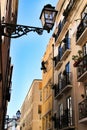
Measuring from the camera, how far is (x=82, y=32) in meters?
21.2

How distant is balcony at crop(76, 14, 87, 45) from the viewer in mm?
20736

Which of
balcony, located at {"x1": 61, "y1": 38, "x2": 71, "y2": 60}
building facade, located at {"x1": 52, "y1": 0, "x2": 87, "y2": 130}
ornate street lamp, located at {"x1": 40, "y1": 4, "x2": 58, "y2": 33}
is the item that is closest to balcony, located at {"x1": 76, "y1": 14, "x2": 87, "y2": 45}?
building facade, located at {"x1": 52, "y1": 0, "x2": 87, "y2": 130}

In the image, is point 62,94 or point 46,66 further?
point 46,66

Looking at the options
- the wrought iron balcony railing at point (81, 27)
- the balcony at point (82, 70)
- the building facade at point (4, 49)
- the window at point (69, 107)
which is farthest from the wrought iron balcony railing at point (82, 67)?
the building facade at point (4, 49)

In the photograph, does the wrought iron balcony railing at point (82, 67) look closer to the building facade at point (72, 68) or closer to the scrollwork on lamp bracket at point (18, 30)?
the building facade at point (72, 68)

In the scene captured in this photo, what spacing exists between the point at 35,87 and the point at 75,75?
29.5m

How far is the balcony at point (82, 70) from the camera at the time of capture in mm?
20047

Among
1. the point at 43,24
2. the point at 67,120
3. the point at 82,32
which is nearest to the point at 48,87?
the point at 67,120

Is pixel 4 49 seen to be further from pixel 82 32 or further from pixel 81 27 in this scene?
pixel 81 27

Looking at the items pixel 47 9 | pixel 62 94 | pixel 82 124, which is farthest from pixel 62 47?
pixel 47 9

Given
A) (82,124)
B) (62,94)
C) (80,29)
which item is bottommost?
(82,124)

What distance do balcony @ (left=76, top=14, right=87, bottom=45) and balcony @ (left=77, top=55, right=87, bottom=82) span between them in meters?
1.52

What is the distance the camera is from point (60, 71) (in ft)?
92.8

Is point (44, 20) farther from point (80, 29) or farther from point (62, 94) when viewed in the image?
point (62, 94)
